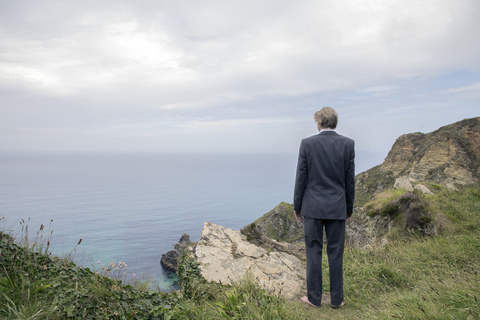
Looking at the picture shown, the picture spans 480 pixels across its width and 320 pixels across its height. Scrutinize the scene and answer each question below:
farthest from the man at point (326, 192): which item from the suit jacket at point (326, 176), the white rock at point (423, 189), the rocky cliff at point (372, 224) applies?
the white rock at point (423, 189)

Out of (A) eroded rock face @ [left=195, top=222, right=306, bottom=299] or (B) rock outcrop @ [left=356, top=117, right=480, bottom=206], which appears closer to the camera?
(A) eroded rock face @ [left=195, top=222, right=306, bottom=299]

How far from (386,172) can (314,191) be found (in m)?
24.7

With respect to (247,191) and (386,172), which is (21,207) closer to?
(247,191)

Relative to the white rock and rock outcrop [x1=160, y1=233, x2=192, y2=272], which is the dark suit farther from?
rock outcrop [x1=160, y1=233, x2=192, y2=272]

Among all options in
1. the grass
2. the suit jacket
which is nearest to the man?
the suit jacket

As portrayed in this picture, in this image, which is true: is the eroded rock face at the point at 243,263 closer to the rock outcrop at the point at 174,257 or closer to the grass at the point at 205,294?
the grass at the point at 205,294

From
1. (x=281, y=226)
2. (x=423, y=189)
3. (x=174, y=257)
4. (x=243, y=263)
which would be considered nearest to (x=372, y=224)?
(x=423, y=189)

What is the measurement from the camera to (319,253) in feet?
16.2

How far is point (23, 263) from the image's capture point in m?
4.23

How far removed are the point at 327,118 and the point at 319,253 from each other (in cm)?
236

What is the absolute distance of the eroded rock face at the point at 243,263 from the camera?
5879 millimetres

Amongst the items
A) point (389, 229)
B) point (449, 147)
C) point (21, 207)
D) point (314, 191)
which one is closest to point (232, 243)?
point (314, 191)

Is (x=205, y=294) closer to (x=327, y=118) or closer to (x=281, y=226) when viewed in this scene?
(x=327, y=118)

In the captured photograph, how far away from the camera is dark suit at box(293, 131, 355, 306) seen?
4.76 meters
